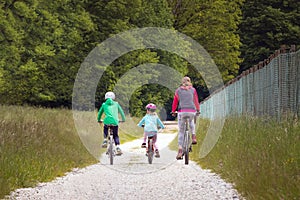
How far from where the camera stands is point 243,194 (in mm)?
9391

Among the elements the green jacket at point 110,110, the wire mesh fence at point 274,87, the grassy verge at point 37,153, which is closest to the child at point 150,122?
the green jacket at point 110,110

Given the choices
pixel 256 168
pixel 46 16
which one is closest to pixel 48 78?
pixel 46 16

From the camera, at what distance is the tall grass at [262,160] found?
805cm

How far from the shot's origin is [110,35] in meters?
38.2

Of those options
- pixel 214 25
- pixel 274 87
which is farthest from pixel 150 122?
pixel 214 25

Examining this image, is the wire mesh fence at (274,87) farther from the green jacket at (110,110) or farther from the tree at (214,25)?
the tree at (214,25)

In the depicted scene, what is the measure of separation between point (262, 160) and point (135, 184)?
3270 millimetres

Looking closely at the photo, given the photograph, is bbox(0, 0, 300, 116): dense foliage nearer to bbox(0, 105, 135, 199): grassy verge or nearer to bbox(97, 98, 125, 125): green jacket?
bbox(0, 105, 135, 199): grassy verge

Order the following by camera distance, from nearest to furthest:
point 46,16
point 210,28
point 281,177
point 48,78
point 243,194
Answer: point 281,177 → point 243,194 → point 46,16 → point 48,78 → point 210,28

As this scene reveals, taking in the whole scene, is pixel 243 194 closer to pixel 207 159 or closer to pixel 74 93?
pixel 207 159

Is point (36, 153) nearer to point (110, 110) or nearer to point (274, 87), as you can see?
point (110, 110)

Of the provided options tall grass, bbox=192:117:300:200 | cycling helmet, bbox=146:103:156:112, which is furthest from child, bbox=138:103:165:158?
tall grass, bbox=192:117:300:200

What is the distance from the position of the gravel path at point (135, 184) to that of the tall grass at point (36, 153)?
0.36m

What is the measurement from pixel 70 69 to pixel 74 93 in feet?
5.05
